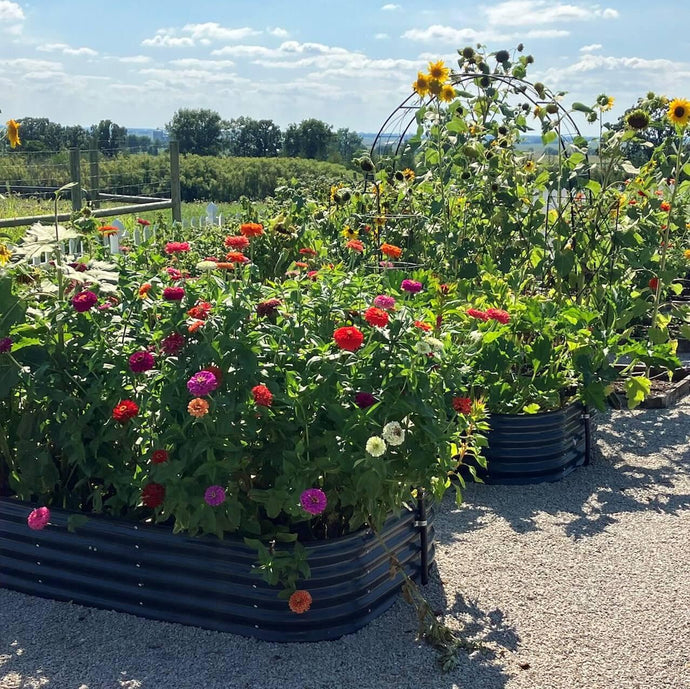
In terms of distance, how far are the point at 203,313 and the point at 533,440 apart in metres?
1.92

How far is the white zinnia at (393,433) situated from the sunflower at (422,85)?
3.03 meters

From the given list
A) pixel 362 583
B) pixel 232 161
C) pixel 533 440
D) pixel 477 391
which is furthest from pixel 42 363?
pixel 232 161

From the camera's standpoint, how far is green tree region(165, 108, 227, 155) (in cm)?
3281

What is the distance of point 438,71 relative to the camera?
4.64m

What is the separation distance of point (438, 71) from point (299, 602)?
3.40 metres

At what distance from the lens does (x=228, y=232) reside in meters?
7.00

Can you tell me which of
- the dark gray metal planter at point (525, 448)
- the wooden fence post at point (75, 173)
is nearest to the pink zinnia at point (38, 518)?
the dark gray metal planter at point (525, 448)

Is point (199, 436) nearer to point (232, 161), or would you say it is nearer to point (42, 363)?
point (42, 363)

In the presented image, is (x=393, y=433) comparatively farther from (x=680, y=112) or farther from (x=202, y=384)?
(x=680, y=112)

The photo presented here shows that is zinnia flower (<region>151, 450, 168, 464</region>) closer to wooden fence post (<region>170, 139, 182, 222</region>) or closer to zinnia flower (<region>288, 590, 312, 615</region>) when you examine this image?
zinnia flower (<region>288, 590, 312, 615</region>)

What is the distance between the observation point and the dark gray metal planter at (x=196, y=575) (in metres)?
2.33

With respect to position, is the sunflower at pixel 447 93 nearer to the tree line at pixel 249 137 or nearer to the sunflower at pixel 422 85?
the sunflower at pixel 422 85

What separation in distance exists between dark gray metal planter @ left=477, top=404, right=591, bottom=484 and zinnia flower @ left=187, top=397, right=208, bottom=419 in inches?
72.5

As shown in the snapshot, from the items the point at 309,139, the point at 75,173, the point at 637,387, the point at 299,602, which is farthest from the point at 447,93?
the point at 309,139
